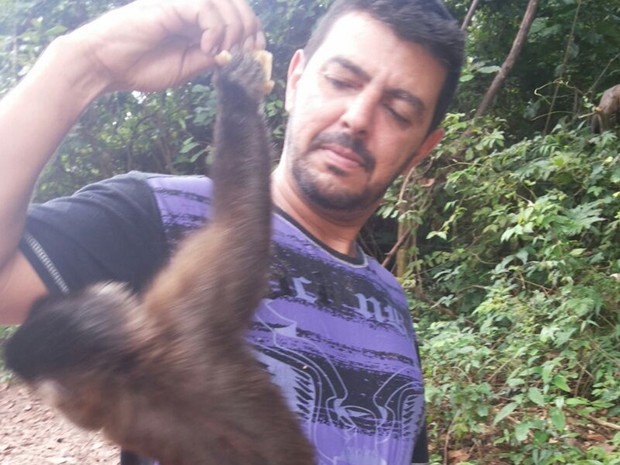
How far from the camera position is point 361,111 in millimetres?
1297

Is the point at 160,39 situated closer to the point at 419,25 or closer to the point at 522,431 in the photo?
the point at 419,25

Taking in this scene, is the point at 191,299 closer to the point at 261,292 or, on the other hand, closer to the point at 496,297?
the point at 261,292

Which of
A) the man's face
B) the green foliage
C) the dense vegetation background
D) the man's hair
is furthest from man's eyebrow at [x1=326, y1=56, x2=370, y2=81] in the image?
the green foliage

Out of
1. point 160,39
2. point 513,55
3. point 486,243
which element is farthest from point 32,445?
point 513,55

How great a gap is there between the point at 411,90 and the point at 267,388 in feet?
2.33

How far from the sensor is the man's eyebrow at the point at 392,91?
4.29ft

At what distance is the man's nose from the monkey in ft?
11.2

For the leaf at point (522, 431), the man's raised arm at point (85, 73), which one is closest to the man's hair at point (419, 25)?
the man's raised arm at point (85, 73)

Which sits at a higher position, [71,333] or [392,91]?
[392,91]

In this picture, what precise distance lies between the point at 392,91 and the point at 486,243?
255 centimetres

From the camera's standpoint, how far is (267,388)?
1.11m

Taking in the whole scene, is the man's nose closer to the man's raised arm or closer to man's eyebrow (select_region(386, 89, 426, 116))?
man's eyebrow (select_region(386, 89, 426, 116))

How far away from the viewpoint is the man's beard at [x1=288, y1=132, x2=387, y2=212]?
130 cm

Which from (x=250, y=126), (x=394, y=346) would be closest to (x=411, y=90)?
(x=250, y=126)
